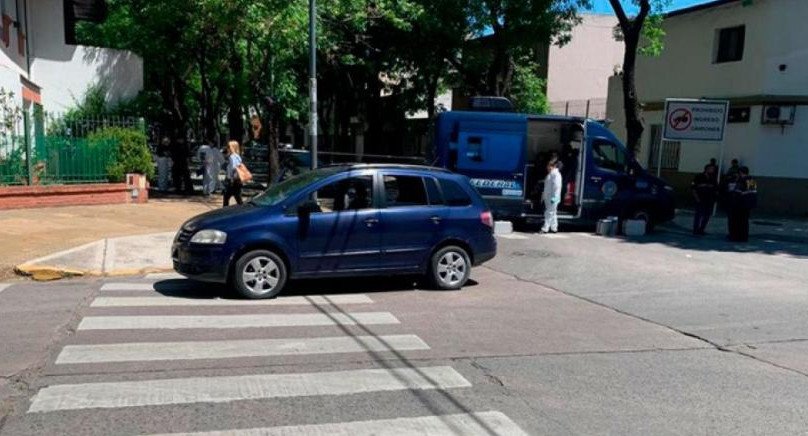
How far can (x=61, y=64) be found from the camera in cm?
2306

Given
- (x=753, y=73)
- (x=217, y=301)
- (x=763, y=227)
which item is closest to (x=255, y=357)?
(x=217, y=301)

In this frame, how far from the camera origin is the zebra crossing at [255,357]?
4668mm

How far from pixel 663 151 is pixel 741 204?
952 centimetres

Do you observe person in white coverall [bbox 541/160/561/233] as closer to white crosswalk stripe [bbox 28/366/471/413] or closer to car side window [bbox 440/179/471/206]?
car side window [bbox 440/179/471/206]

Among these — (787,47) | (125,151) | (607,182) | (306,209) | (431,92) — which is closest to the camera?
(306,209)

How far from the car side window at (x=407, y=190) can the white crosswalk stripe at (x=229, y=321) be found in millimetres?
2070

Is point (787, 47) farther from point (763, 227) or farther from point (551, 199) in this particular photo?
point (551, 199)

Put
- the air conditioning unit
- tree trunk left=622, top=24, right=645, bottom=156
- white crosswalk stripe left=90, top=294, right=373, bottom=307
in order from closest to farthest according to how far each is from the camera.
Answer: white crosswalk stripe left=90, top=294, right=373, bottom=307
tree trunk left=622, top=24, right=645, bottom=156
the air conditioning unit

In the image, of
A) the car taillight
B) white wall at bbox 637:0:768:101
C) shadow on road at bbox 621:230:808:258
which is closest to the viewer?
the car taillight

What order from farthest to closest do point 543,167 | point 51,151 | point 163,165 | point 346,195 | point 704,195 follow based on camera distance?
1. point 163,165
2. point 543,167
3. point 704,195
4. point 51,151
5. point 346,195

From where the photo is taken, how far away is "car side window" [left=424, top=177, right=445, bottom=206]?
9641 millimetres

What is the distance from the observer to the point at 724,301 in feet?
30.7

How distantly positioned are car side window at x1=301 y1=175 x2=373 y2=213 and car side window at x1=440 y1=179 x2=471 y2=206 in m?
1.13

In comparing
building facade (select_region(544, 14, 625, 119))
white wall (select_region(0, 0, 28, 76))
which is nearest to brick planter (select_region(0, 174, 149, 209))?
white wall (select_region(0, 0, 28, 76))
